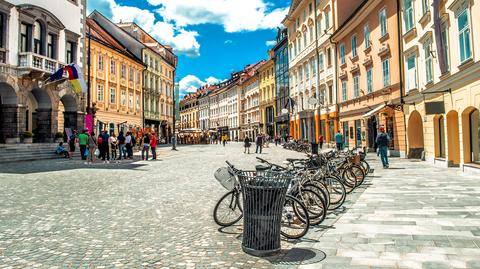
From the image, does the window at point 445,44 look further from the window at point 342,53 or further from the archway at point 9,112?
the archway at point 9,112

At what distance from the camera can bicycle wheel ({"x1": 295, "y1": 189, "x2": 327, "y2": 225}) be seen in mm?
6589

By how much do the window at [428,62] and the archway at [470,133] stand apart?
3.58 metres

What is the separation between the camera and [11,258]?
4.73 meters

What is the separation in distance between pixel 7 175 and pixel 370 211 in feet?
41.8

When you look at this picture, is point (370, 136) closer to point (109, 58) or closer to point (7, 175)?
point (7, 175)

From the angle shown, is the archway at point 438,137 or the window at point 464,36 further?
the archway at point 438,137

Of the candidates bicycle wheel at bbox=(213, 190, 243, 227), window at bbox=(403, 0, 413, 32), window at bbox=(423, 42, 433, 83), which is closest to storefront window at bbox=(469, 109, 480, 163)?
window at bbox=(423, 42, 433, 83)

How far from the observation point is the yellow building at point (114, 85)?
38.0m

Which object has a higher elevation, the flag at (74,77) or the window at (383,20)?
the window at (383,20)

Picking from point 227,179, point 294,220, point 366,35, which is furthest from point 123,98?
point 294,220

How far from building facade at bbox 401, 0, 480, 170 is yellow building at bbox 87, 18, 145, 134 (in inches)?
1045

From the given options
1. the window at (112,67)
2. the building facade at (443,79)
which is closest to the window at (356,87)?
the building facade at (443,79)

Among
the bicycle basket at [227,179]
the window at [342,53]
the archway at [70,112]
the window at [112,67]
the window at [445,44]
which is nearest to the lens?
the bicycle basket at [227,179]

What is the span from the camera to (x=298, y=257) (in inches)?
192
